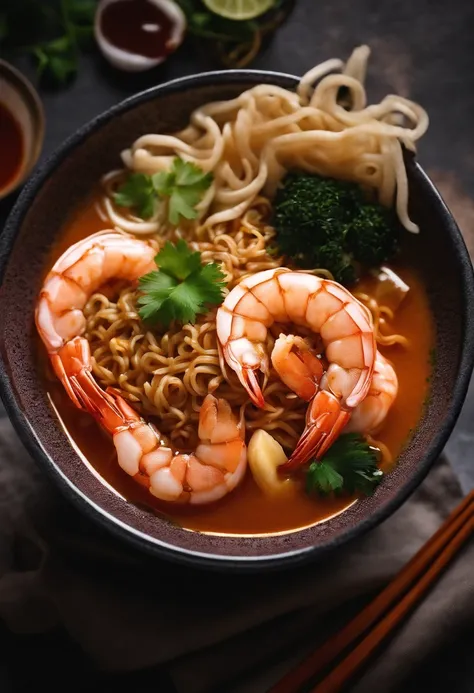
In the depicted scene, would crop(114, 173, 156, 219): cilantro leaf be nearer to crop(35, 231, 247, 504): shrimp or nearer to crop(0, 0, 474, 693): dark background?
crop(35, 231, 247, 504): shrimp

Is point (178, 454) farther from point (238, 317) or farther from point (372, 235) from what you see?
point (372, 235)

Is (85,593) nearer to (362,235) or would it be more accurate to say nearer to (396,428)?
(396,428)

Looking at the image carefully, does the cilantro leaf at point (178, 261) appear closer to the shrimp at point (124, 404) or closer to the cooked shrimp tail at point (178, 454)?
the shrimp at point (124, 404)

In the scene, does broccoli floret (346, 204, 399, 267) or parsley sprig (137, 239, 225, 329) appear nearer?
parsley sprig (137, 239, 225, 329)

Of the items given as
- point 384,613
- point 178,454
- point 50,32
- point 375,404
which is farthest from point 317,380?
point 50,32

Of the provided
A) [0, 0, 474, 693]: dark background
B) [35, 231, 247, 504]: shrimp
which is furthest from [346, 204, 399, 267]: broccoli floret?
[35, 231, 247, 504]: shrimp

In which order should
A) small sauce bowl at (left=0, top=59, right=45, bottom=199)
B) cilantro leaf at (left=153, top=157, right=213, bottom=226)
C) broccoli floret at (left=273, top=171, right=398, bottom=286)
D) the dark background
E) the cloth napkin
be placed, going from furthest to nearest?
the dark background < small sauce bowl at (left=0, top=59, right=45, bottom=199) < cilantro leaf at (left=153, top=157, right=213, bottom=226) < broccoli floret at (left=273, top=171, right=398, bottom=286) < the cloth napkin
